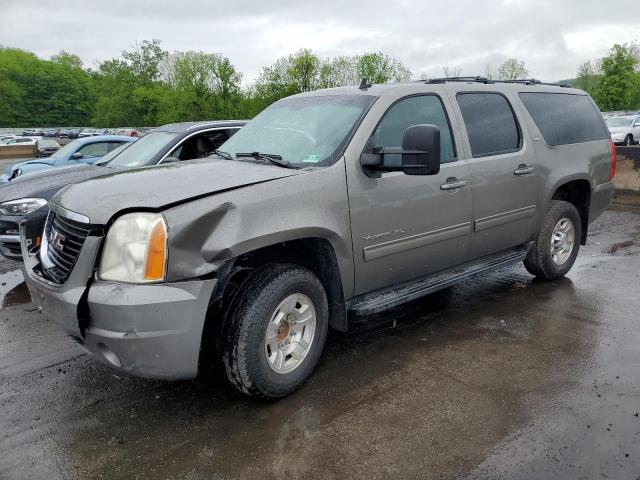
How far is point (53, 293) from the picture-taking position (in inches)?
123

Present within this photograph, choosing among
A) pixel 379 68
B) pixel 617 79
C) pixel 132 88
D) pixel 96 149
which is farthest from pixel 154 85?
pixel 96 149

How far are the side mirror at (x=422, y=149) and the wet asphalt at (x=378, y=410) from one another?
143 centimetres

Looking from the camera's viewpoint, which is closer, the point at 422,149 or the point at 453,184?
the point at 422,149

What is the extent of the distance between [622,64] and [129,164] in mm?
61361

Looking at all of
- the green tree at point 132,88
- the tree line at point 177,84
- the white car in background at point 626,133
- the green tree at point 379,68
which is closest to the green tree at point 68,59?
the tree line at point 177,84

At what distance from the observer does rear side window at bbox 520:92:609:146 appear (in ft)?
17.7

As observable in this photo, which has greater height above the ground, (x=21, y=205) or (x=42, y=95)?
(x=42, y=95)

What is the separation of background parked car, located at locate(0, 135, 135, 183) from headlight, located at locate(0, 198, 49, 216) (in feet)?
13.4

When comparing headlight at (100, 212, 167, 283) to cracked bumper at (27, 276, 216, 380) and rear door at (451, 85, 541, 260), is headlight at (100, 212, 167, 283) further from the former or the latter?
rear door at (451, 85, 541, 260)

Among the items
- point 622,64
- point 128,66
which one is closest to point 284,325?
point 622,64

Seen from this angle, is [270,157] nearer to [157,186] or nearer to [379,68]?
[157,186]

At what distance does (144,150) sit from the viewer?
7246 mm

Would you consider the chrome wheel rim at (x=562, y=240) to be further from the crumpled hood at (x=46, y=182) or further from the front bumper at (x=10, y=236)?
the front bumper at (x=10, y=236)

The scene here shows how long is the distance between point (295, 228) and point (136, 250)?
93 centimetres
